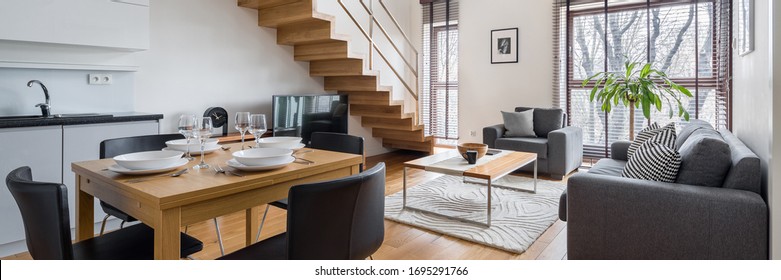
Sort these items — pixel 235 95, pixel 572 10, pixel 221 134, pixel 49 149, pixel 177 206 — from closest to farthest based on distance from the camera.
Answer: pixel 177 206, pixel 49 149, pixel 221 134, pixel 235 95, pixel 572 10

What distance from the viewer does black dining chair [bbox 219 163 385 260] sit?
127 centimetres

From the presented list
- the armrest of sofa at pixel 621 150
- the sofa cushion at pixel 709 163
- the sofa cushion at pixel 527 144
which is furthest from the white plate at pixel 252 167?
the sofa cushion at pixel 527 144

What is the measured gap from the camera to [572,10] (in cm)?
552

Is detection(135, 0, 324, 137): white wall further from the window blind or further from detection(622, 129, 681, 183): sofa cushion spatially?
detection(622, 129, 681, 183): sofa cushion

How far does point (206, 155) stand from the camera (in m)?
2.04

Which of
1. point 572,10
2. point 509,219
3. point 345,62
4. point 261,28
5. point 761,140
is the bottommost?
point 509,219

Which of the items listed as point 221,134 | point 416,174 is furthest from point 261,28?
point 416,174

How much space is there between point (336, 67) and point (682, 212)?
3775mm

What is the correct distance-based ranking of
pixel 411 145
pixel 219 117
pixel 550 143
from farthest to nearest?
pixel 411 145
pixel 550 143
pixel 219 117

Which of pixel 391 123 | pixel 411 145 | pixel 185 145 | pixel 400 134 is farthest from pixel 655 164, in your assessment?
pixel 411 145

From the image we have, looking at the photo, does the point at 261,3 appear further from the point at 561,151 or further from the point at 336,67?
the point at 561,151

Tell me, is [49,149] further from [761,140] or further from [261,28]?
[761,140]

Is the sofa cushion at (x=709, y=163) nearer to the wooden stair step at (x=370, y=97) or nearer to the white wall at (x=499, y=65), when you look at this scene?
the wooden stair step at (x=370, y=97)
